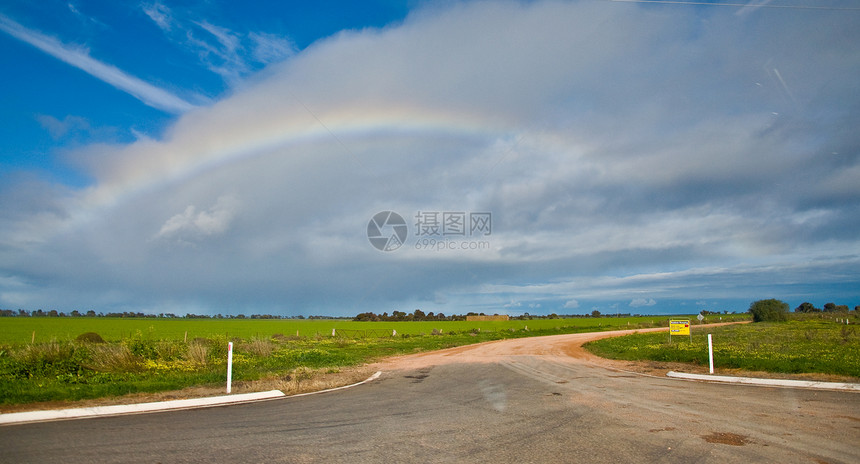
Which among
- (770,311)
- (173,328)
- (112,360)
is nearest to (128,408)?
(112,360)

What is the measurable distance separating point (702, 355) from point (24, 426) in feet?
77.2

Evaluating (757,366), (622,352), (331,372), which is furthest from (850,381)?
(331,372)

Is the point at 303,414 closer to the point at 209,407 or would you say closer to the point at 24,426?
the point at 209,407

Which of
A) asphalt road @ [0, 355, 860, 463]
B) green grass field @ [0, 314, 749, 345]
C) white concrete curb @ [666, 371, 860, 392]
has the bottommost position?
green grass field @ [0, 314, 749, 345]

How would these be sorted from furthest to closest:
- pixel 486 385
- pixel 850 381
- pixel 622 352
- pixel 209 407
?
pixel 622 352 < pixel 486 385 < pixel 850 381 < pixel 209 407

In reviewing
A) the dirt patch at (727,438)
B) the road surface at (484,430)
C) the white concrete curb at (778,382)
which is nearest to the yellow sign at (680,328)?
the white concrete curb at (778,382)

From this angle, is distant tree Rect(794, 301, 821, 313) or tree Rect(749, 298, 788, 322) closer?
tree Rect(749, 298, 788, 322)

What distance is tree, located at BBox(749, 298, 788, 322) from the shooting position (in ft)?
273

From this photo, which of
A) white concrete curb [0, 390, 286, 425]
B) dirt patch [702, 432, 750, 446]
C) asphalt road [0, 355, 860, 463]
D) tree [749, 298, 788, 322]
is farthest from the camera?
tree [749, 298, 788, 322]

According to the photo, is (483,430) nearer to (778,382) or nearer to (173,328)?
(778,382)

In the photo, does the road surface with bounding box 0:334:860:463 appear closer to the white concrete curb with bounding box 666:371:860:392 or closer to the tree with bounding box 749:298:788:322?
the white concrete curb with bounding box 666:371:860:392

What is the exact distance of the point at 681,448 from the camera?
25.3 ft

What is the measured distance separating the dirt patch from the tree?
298ft

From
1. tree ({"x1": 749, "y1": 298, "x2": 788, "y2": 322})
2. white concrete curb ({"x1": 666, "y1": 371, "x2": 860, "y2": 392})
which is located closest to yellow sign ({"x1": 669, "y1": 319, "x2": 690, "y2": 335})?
white concrete curb ({"x1": 666, "y1": 371, "x2": 860, "y2": 392})
